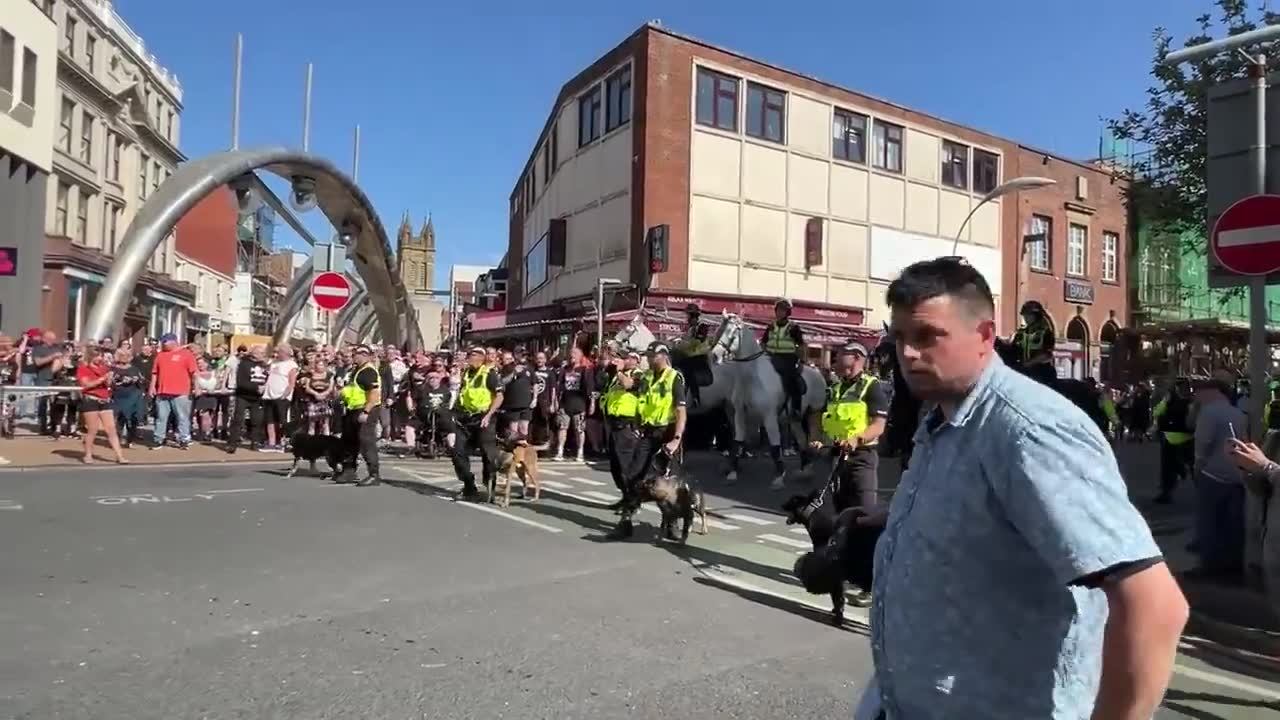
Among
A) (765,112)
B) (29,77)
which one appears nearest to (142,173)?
(29,77)

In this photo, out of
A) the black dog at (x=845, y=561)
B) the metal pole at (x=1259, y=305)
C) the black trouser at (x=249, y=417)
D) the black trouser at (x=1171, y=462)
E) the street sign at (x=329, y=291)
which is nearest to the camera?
the black dog at (x=845, y=561)

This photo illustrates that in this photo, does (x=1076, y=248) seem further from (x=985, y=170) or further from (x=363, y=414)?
(x=363, y=414)

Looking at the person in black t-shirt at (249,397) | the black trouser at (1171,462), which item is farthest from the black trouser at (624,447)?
the person in black t-shirt at (249,397)

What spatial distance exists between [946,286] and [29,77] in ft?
118

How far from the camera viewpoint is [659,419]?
33.0 ft

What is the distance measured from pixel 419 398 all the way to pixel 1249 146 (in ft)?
44.9

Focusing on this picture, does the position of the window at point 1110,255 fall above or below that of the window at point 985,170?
below

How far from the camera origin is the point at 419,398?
18.0m

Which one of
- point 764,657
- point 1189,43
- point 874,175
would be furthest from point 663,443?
point 874,175

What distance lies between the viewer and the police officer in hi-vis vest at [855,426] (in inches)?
309

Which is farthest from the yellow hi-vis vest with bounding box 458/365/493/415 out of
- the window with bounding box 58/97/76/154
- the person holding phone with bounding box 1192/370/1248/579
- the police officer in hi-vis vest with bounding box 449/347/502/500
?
the window with bounding box 58/97/76/154

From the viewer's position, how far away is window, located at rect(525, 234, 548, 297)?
39125 millimetres

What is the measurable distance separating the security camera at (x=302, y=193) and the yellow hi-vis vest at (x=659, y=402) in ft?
51.1

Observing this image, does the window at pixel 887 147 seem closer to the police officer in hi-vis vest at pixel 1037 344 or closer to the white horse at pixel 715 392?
the white horse at pixel 715 392
